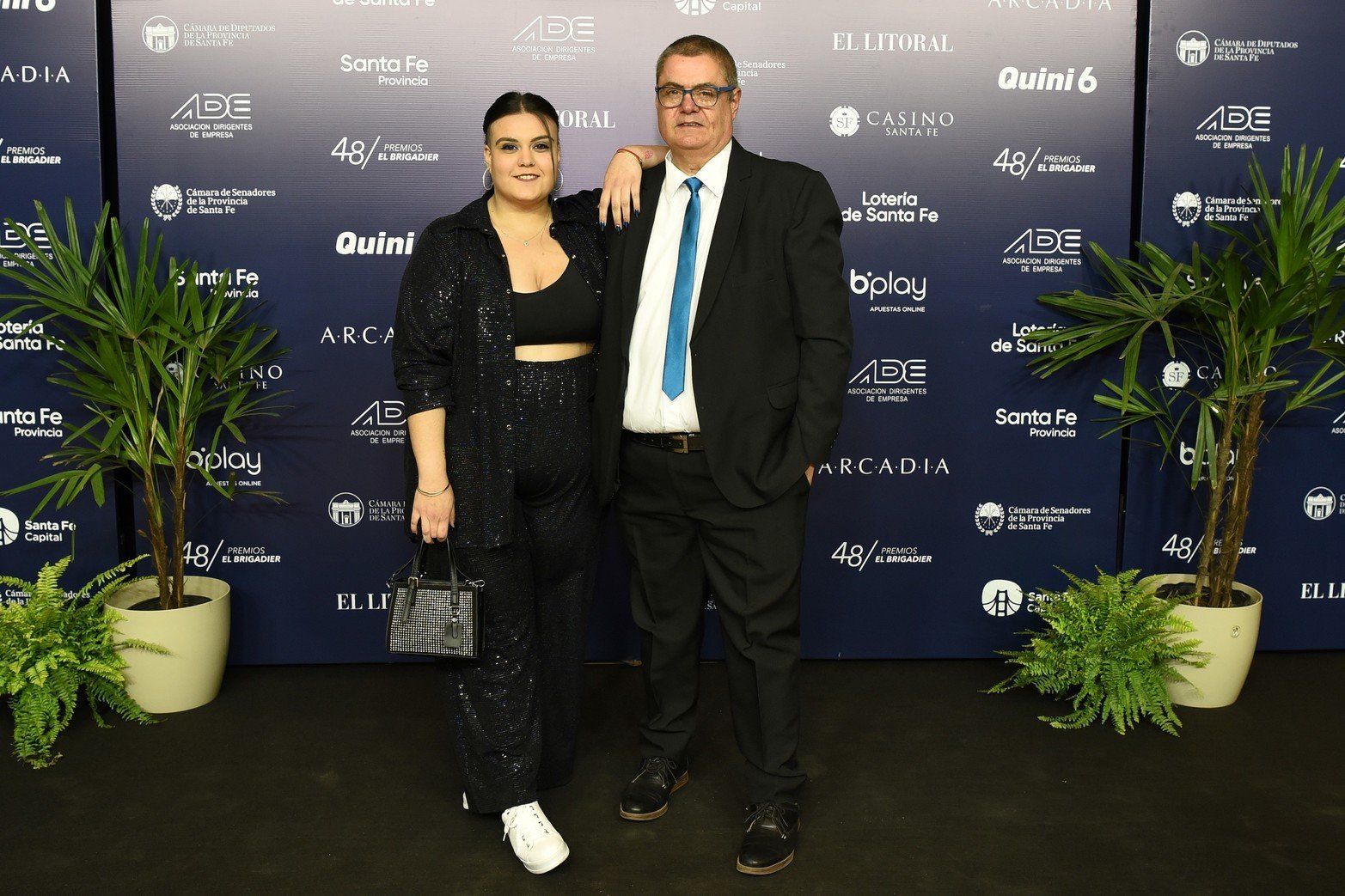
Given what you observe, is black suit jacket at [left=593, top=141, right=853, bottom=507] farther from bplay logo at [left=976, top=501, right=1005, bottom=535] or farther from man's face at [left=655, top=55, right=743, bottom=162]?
bplay logo at [left=976, top=501, right=1005, bottom=535]

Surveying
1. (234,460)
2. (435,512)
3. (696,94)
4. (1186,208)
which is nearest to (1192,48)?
(1186,208)

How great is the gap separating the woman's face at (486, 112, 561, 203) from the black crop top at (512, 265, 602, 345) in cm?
22

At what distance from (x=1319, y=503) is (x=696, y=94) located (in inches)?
113

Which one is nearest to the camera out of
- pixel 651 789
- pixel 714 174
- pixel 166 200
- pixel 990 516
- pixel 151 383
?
pixel 714 174

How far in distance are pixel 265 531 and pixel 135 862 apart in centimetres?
142

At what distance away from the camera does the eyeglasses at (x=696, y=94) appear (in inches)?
99.7

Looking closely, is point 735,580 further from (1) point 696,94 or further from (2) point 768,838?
(1) point 696,94

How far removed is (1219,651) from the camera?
346 cm

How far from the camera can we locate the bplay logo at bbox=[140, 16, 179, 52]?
11.6 ft

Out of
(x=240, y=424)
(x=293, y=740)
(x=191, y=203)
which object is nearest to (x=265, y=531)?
(x=240, y=424)

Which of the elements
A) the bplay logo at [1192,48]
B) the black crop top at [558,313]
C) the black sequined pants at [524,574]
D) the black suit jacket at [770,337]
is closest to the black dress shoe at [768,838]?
the black sequined pants at [524,574]

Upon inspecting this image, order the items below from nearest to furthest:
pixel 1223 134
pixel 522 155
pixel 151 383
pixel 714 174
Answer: pixel 522 155
pixel 714 174
pixel 151 383
pixel 1223 134

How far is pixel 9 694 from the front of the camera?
3.33 meters

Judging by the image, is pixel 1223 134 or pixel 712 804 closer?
pixel 712 804
